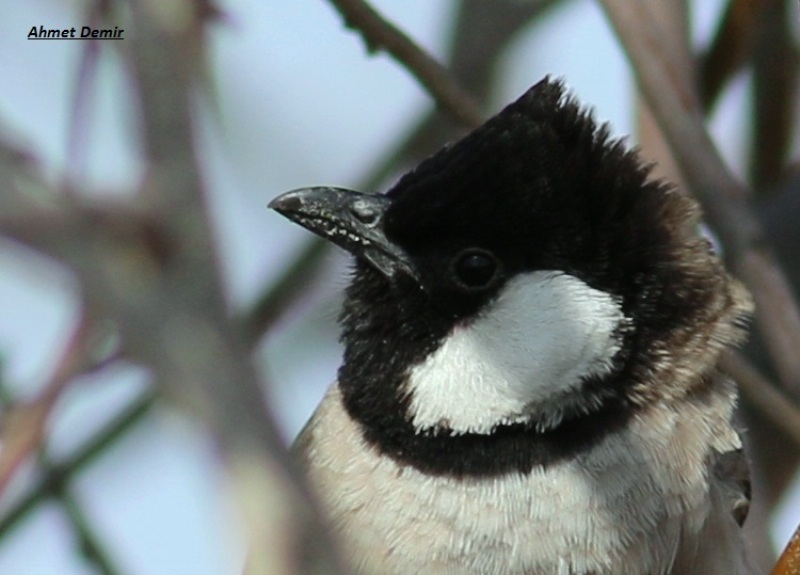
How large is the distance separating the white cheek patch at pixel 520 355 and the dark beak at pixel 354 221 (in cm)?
20

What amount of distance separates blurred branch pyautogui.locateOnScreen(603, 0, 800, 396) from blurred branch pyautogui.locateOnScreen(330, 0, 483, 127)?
38 centimetres

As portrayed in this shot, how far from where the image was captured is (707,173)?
3145mm

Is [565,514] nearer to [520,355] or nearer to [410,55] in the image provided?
[520,355]

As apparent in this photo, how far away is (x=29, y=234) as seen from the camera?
1.31 m

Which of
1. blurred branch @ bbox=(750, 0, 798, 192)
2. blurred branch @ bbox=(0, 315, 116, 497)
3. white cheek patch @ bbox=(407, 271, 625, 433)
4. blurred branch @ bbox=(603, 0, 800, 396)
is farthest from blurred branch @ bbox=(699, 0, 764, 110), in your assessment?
blurred branch @ bbox=(0, 315, 116, 497)

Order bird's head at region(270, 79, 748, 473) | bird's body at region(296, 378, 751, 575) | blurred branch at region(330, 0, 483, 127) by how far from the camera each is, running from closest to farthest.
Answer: bird's body at region(296, 378, 751, 575), bird's head at region(270, 79, 748, 473), blurred branch at region(330, 0, 483, 127)

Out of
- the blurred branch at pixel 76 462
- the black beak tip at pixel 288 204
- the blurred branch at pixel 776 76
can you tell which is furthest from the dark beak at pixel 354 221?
the blurred branch at pixel 776 76

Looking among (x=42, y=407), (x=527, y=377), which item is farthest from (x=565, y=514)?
(x=42, y=407)

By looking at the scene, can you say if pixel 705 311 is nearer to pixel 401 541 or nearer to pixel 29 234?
pixel 401 541

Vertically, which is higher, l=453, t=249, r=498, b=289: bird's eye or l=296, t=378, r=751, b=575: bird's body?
l=453, t=249, r=498, b=289: bird's eye

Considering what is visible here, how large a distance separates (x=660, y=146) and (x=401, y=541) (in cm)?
141

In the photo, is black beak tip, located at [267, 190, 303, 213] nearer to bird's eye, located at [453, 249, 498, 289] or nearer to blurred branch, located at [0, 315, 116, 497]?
bird's eye, located at [453, 249, 498, 289]

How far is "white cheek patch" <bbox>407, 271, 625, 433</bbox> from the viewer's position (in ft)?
9.25

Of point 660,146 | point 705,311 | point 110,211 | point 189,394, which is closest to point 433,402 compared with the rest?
point 705,311
